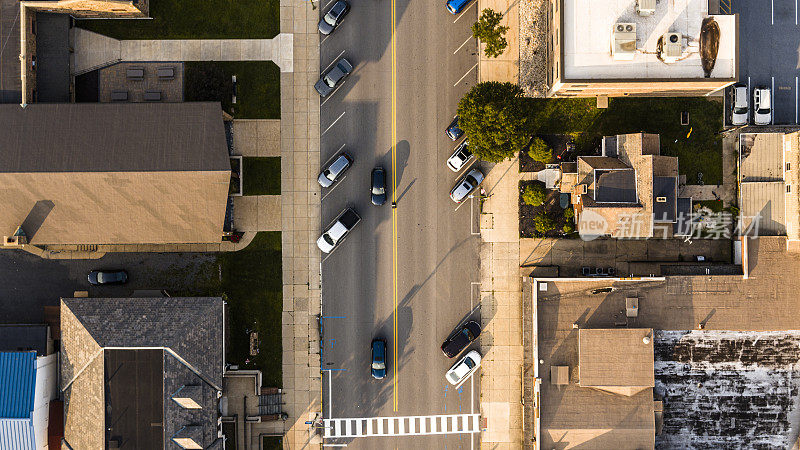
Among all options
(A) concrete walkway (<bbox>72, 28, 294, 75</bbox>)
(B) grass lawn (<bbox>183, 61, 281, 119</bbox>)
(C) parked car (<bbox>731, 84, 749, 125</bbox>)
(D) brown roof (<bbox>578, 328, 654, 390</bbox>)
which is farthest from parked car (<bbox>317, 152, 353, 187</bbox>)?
(C) parked car (<bbox>731, 84, 749, 125</bbox>)

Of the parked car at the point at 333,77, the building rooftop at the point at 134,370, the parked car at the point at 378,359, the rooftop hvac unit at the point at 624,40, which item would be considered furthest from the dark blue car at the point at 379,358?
the rooftop hvac unit at the point at 624,40

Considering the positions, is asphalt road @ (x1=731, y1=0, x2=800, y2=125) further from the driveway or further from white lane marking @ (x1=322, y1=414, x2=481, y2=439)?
the driveway

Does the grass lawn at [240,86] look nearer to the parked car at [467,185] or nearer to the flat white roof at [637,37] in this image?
the parked car at [467,185]

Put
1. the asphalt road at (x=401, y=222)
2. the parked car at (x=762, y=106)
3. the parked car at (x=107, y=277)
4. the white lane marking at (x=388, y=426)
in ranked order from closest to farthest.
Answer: the parked car at (x=107, y=277) → the parked car at (x=762, y=106) → the asphalt road at (x=401, y=222) → the white lane marking at (x=388, y=426)

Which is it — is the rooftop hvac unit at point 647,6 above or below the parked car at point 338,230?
above

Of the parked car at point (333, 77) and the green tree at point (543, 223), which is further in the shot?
the parked car at point (333, 77)

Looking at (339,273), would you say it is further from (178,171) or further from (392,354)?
(178,171)

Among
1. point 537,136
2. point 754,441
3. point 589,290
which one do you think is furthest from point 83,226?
point 754,441

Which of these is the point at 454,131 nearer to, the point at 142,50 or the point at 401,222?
the point at 401,222
